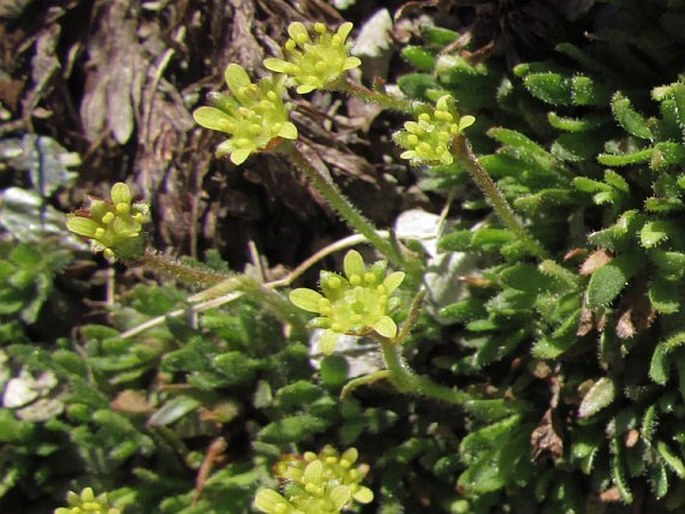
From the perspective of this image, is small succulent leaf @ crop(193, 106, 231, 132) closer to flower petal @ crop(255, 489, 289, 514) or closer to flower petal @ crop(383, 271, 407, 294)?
flower petal @ crop(383, 271, 407, 294)

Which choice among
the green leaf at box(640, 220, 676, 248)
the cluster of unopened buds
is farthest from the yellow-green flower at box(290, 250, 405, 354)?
the green leaf at box(640, 220, 676, 248)

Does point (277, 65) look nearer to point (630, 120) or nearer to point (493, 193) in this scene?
point (493, 193)

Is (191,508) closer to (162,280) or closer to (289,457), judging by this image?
(289,457)

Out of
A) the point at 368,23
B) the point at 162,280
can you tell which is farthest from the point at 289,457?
the point at 368,23

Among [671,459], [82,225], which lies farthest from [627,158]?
[82,225]

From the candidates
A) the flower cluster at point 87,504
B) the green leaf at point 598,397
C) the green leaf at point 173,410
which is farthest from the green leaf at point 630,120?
the flower cluster at point 87,504

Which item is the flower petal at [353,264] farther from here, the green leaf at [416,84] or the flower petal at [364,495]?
the green leaf at [416,84]

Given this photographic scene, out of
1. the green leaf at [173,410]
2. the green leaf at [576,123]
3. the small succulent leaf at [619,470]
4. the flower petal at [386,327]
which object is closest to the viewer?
the flower petal at [386,327]
